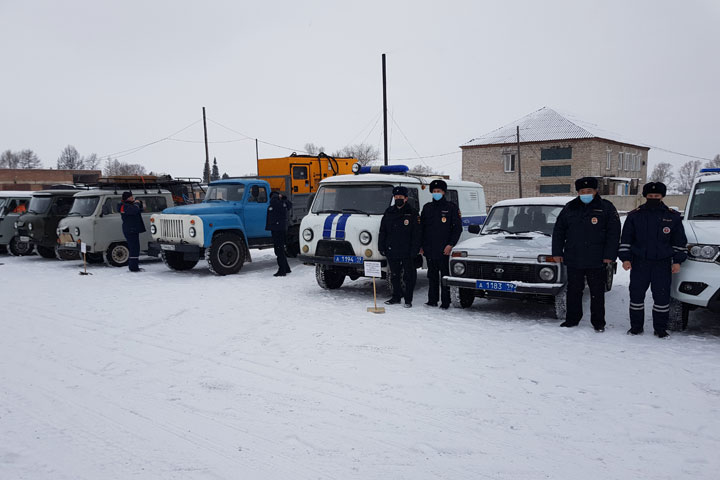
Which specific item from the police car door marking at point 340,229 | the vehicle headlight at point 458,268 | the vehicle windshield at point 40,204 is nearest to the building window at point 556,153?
the vehicle windshield at point 40,204

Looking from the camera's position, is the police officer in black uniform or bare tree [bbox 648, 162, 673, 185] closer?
the police officer in black uniform

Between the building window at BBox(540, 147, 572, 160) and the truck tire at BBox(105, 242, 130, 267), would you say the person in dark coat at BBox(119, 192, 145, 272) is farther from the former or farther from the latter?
the building window at BBox(540, 147, 572, 160)

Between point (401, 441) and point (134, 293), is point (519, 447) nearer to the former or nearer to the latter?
point (401, 441)

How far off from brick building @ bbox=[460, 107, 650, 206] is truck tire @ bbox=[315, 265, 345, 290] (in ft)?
126

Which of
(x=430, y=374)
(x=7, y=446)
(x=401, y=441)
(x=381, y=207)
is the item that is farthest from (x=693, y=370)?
(x=7, y=446)

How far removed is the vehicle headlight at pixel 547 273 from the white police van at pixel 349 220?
2581 millimetres

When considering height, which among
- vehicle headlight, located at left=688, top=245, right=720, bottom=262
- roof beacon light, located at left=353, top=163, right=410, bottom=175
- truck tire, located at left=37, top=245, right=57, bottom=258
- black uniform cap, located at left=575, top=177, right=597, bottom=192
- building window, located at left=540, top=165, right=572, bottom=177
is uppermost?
building window, located at left=540, top=165, right=572, bottom=177

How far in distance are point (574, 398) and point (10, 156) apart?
127 metres

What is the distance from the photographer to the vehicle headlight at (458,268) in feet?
24.8

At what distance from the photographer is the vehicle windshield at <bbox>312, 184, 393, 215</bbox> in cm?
897

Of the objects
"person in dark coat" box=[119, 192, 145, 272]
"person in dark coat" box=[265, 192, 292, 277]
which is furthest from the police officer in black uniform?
"person in dark coat" box=[119, 192, 145, 272]

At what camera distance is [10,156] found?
107 m

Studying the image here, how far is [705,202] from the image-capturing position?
6.94 m

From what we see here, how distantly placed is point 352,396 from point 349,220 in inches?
177
